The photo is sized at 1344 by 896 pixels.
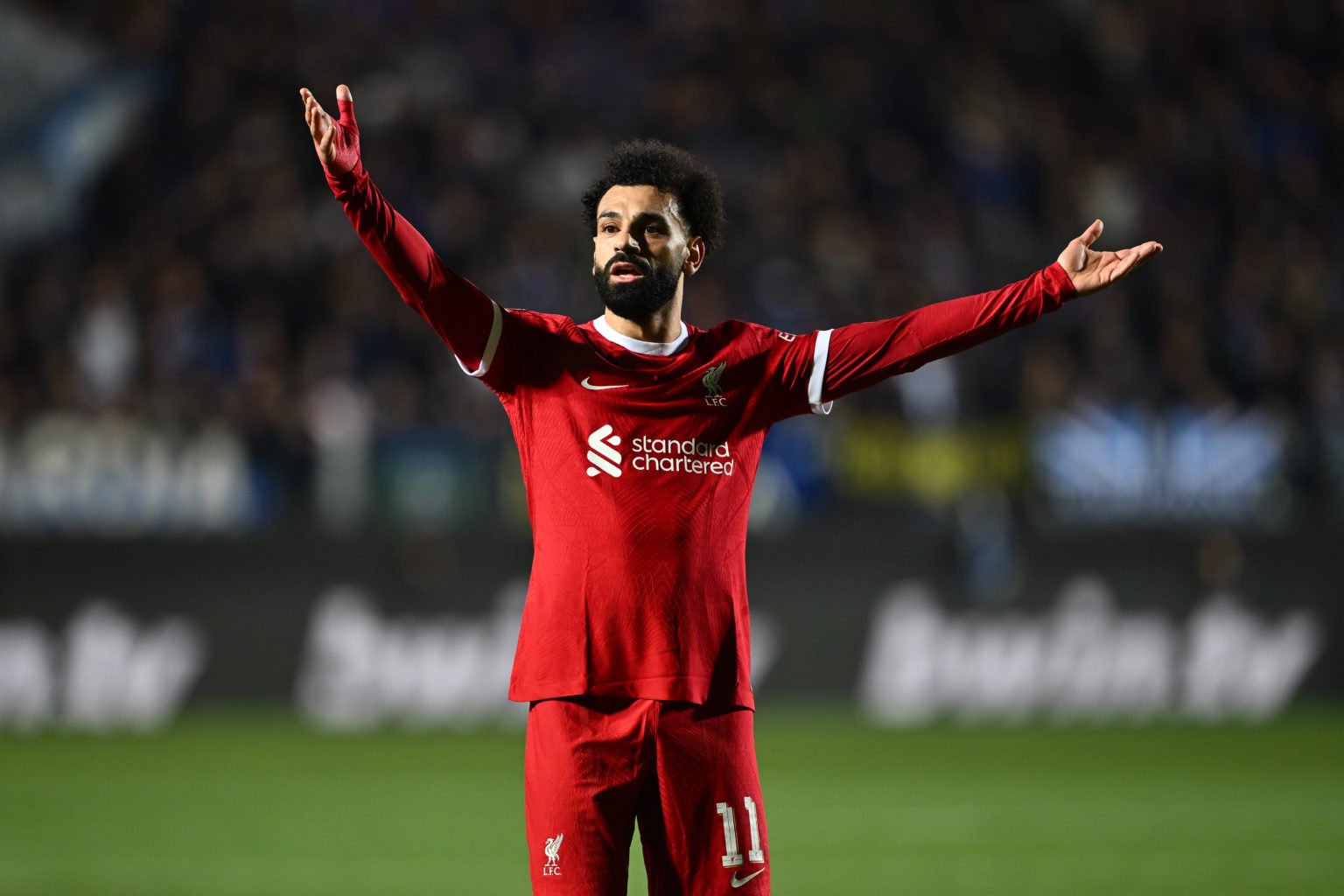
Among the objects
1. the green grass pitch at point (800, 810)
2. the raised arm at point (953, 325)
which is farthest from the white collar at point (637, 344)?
the green grass pitch at point (800, 810)

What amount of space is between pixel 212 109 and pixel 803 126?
547 cm

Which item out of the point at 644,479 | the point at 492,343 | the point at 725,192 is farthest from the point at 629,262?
the point at 725,192

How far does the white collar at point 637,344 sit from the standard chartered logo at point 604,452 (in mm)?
222

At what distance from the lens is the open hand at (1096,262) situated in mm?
4223

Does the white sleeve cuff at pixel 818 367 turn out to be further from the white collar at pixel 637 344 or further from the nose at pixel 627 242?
the nose at pixel 627 242

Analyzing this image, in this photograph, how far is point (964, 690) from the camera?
13.2m

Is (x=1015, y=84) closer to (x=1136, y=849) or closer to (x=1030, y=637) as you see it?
(x=1030, y=637)

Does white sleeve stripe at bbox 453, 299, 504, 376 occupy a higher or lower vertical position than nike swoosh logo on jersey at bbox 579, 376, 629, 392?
higher

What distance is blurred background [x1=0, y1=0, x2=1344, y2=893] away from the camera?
12.2 meters

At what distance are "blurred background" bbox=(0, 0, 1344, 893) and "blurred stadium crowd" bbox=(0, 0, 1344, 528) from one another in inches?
1.9

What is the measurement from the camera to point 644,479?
4.07m

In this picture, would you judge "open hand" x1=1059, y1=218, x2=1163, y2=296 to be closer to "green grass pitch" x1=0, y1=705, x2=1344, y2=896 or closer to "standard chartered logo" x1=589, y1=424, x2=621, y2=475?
"standard chartered logo" x1=589, y1=424, x2=621, y2=475

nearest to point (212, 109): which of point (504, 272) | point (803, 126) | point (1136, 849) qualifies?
point (504, 272)

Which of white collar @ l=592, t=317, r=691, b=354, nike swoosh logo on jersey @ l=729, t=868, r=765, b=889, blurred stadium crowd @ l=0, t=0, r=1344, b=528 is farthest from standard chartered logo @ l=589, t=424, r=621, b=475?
blurred stadium crowd @ l=0, t=0, r=1344, b=528
